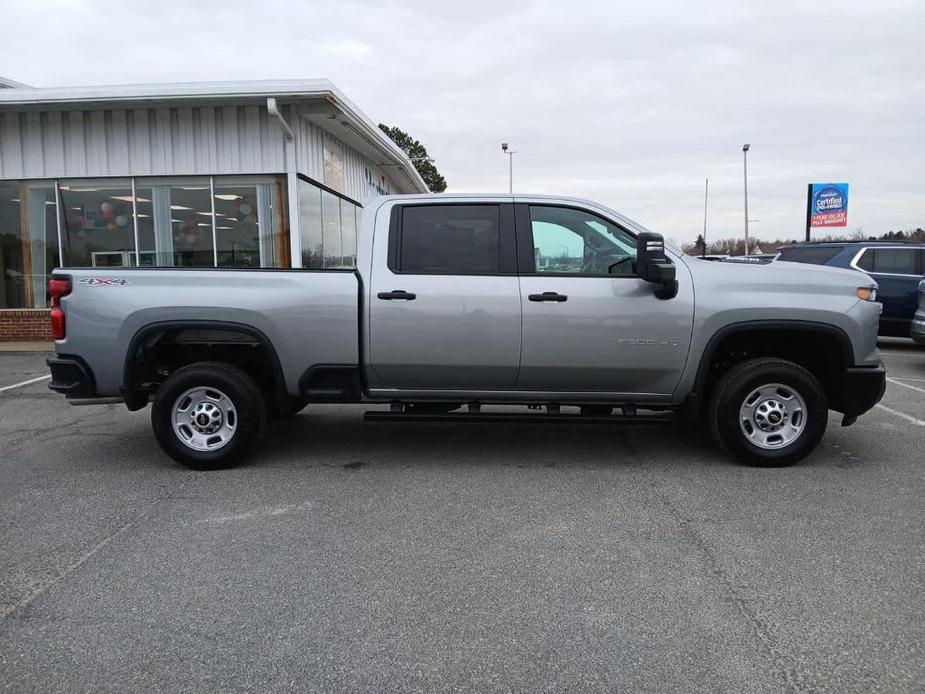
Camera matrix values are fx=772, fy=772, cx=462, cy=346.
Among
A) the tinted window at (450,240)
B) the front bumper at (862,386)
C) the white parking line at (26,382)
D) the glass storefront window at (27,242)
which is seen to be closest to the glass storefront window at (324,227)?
the glass storefront window at (27,242)

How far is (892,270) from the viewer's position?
42.5 feet

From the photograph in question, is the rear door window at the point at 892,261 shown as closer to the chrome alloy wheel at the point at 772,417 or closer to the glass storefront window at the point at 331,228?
the chrome alloy wheel at the point at 772,417

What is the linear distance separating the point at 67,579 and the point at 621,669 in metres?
2.74

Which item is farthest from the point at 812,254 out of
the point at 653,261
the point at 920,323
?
the point at 653,261

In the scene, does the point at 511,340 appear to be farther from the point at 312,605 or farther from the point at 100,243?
the point at 100,243

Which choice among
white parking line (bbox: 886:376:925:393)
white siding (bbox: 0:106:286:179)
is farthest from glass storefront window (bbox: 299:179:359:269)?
white parking line (bbox: 886:376:925:393)

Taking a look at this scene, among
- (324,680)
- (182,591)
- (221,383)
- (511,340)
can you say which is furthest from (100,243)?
(324,680)

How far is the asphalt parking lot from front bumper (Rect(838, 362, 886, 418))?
20.5 inches

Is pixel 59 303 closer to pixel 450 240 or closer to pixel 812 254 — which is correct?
pixel 450 240

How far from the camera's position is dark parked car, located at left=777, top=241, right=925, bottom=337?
12.8 meters

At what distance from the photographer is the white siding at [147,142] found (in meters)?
13.7

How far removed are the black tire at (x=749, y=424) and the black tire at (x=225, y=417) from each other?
3417mm

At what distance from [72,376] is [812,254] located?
484 inches

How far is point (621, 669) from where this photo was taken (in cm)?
299
